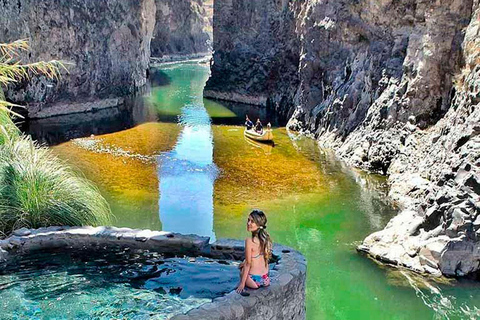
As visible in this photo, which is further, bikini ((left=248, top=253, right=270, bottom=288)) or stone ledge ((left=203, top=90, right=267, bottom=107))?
stone ledge ((left=203, top=90, right=267, bottom=107))

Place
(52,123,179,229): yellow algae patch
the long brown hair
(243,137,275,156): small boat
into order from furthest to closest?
(243,137,275,156): small boat → (52,123,179,229): yellow algae patch → the long brown hair

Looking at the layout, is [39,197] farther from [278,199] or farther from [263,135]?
[263,135]

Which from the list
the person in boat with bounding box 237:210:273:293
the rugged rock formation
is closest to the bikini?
the person in boat with bounding box 237:210:273:293

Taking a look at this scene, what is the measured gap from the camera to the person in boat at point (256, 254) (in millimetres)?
6465

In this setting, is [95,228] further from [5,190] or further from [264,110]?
[264,110]

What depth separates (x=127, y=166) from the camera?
21.8 m

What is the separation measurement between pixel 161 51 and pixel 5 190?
71.6m

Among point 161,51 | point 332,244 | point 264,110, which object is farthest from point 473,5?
point 161,51

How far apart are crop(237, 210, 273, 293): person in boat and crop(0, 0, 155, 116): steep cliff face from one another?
28.0m

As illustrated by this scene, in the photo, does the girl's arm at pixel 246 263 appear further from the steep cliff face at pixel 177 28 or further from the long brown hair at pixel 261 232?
the steep cliff face at pixel 177 28

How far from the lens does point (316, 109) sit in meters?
28.9

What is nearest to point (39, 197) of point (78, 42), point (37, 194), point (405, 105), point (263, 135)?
point (37, 194)

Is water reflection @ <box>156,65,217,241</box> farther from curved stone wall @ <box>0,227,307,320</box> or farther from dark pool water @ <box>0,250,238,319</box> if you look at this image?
Result: dark pool water @ <box>0,250,238,319</box>

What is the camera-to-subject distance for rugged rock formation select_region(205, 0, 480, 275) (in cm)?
1291
